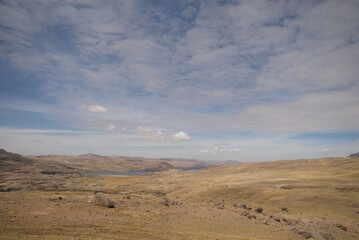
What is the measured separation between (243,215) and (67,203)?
73.4 ft

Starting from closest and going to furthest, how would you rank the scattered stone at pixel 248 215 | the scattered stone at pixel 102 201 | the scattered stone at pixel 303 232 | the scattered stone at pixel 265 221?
the scattered stone at pixel 303 232 → the scattered stone at pixel 102 201 → the scattered stone at pixel 265 221 → the scattered stone at pixel 248 215

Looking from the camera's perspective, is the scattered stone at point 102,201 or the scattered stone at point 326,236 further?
the scattered stone at point 102,201

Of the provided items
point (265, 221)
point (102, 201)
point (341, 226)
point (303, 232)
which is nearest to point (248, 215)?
point (265, 221)

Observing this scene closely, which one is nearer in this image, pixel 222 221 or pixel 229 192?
pixel 222 221

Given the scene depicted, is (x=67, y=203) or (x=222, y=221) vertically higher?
(x=67, y=203)

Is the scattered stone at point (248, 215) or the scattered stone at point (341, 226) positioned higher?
the scattered stone at point (248, 215)

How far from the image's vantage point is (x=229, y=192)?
73.2 meters

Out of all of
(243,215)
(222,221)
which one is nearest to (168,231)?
(222,221)

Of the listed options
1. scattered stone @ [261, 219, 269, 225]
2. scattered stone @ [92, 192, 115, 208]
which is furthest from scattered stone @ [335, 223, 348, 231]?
scattered stone @ [92, 192, 115, 208]

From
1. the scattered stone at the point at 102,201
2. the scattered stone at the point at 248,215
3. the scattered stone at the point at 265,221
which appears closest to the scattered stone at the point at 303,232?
the scattered stone at the point at 265,221

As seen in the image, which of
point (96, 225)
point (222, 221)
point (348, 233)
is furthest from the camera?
A: point (348, 233)

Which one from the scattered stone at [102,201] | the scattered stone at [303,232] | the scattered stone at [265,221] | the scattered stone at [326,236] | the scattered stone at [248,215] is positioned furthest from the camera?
the scattered stone at [248,215]

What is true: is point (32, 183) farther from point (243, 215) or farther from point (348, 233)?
point (348, 233)

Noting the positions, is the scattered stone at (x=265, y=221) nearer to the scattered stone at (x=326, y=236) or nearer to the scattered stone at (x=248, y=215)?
the scattered stone at (x=248, y=215)
